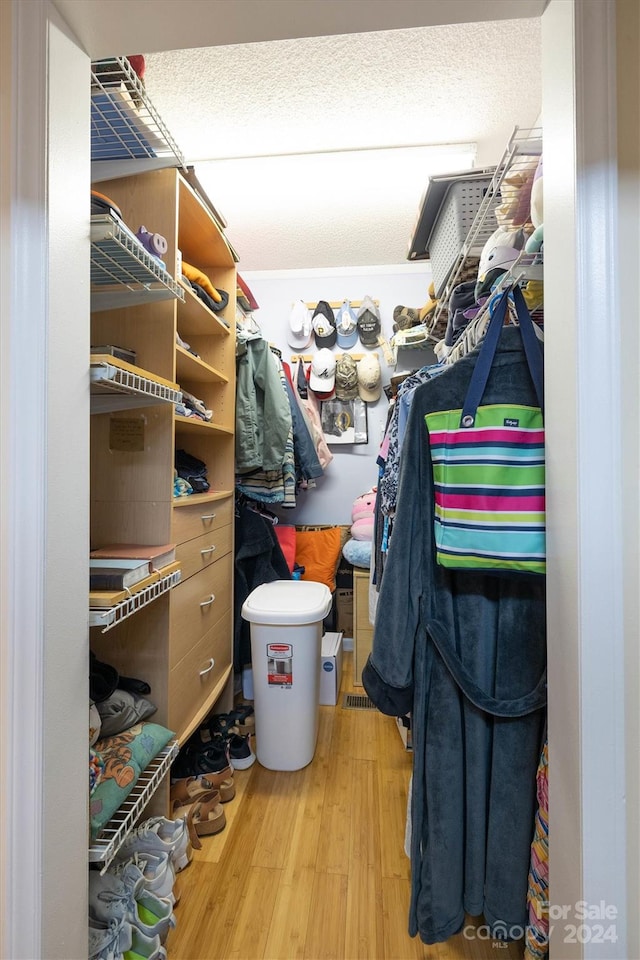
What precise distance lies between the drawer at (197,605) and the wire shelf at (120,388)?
23.4 inches

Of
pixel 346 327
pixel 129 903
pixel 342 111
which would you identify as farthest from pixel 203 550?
pixel 346 327

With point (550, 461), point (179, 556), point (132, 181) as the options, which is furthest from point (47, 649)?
point (132, 181)

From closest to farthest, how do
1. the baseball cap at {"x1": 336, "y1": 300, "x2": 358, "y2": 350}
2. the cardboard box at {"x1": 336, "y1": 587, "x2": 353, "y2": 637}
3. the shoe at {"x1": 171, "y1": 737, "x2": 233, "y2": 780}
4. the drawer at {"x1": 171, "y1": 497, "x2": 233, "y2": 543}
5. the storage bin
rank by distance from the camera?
the storage bin → the drawer at {"x1": 171, "y1": 497, "x2": 233, "y2": 543} → the shoe at {"x1": 171, "y1": 737, "x2": 233, "y2": 780} → the cardboard box at {"x1": 336, "y1": 587, "x2": 353, "y2": 637} → the baseball cap at {"x1": 336, "y1": 300, "x2": 358, "y2": 350}

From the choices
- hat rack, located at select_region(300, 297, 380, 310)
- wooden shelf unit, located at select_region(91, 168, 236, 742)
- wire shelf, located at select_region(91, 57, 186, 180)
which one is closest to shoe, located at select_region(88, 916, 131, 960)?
wooden shelf unit, located at select_region(91, 168, 236, 742)

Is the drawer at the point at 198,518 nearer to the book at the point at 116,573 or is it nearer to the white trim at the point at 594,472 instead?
the book at the point at 116,573

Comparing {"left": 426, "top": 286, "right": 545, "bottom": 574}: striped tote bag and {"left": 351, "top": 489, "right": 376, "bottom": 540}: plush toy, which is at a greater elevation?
{"left": 426, "top": 286, "right": 545, "bottom": 574}: striped tote bag

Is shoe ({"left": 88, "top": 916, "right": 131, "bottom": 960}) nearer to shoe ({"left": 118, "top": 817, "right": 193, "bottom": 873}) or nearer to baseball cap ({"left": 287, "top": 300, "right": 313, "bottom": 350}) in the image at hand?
shoe ({"left": 118, "top": 817, "right": 193, "bottom": 873})

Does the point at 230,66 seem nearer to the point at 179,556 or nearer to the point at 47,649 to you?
the point at 179,556

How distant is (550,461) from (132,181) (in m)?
1.49

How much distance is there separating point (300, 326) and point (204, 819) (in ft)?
8.53

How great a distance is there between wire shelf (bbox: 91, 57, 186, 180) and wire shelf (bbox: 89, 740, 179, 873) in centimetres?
163

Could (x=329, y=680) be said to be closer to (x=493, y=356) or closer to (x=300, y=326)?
(x=493, y=356)

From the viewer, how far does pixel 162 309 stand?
1.34m

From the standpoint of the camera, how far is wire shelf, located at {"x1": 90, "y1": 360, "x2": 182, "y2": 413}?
33.4 inches
